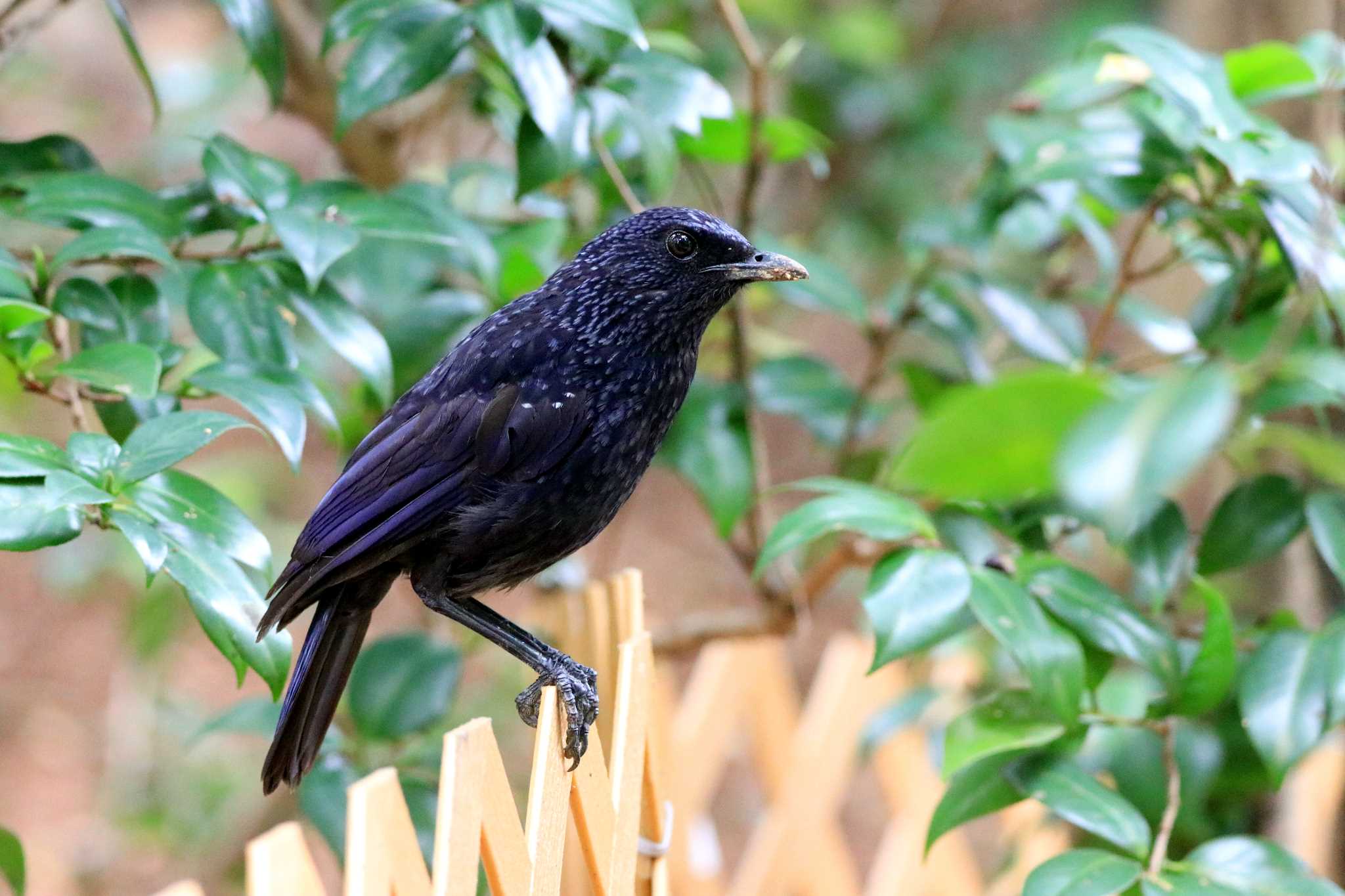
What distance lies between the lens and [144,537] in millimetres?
1416

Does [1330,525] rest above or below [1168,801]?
above

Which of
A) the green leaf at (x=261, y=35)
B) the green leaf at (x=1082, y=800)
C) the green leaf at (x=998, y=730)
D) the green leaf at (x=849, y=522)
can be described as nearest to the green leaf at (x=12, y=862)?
the green leaf at (x=849, y=522)

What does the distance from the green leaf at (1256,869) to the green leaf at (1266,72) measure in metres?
1.29

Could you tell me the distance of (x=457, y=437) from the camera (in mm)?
1772

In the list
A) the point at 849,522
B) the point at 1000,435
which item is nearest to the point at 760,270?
the point at 849,522

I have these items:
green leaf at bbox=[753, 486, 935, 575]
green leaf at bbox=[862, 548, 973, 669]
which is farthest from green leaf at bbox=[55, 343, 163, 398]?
green leaf at bbox=[862, 548, 973, 669]

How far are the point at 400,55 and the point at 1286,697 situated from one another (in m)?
1.75

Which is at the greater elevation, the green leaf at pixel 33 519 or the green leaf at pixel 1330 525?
the green leaf at pixel 33 519

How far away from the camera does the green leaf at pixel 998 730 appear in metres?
1.83

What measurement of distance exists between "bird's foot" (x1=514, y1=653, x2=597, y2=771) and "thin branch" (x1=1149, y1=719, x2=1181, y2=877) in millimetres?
831

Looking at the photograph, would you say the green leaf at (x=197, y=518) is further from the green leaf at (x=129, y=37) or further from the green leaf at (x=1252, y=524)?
the green leaf at (x=1252, y=524)

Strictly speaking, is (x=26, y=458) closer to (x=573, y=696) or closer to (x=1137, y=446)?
(x=573, y=696)

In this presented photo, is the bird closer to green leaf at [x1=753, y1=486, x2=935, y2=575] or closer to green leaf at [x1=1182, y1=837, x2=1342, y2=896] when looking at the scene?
green leaf at [x1=753, y1=486, x2=935, y2=575]

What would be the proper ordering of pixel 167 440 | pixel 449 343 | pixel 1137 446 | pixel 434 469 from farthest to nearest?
1. pixel 449 343
2. pixel 434 469
3. pixel 167 440
4. pixel 1137 446
